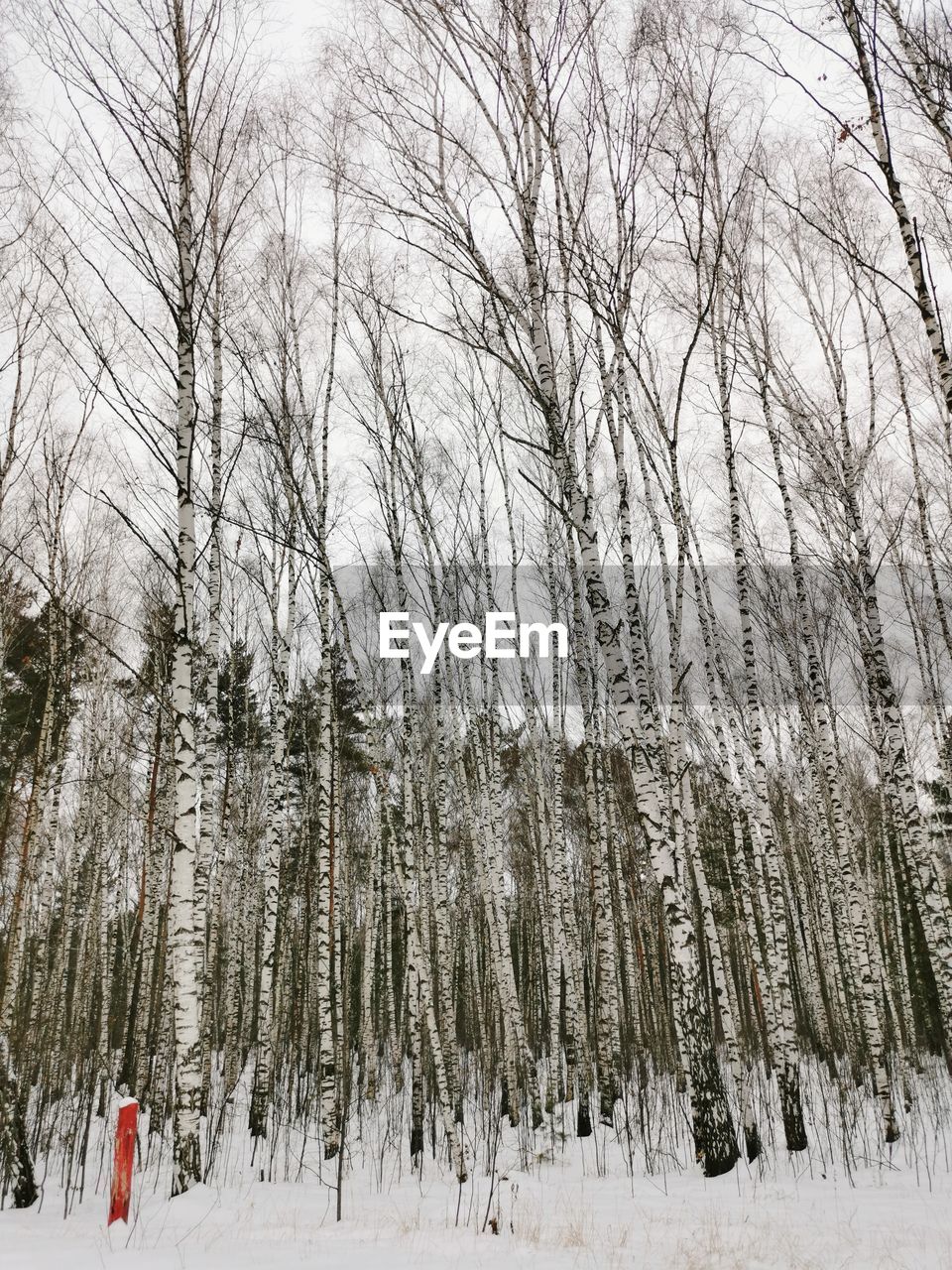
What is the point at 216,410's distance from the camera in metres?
7.56

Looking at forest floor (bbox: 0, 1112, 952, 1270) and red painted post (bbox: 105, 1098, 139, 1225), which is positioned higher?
red painted post (bbox: 105, 1098, 139, 1225)

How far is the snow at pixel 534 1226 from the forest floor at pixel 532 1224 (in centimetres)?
1

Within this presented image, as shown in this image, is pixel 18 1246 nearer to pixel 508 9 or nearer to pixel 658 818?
pixel 658 818

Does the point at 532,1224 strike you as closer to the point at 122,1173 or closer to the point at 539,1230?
the point at 539,1230

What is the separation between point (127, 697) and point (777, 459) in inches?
448

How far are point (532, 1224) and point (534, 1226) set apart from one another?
0.10 meters

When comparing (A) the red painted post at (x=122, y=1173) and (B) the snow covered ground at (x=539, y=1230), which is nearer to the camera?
(B) the snow covered ground at (x=539, y=1230)

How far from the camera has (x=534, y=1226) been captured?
14.3 ft

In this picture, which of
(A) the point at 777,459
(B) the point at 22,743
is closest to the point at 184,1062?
(A) the point at 777,459

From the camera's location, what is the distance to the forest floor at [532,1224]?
11.7 ft

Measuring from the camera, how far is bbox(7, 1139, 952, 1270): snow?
3.57 m

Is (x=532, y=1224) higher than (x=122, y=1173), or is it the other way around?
(x=122, y=1173)

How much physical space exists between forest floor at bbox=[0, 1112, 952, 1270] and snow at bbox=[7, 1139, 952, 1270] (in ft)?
0.05

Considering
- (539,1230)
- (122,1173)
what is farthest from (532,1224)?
(122,1173)
